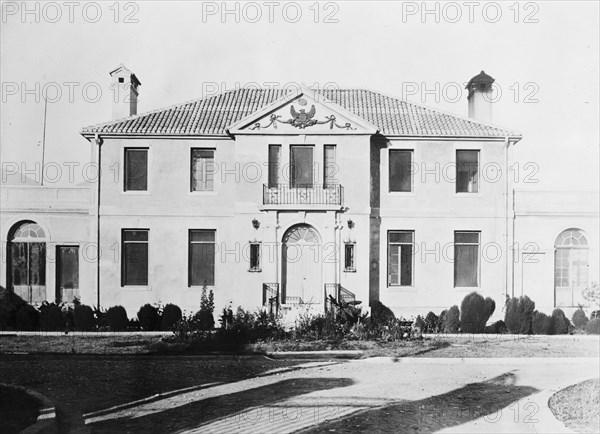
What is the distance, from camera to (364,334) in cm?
1502

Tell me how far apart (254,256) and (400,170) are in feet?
17.6

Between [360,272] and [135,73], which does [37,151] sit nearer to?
[135,73]

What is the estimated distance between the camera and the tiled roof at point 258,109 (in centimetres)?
1792

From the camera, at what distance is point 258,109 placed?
18.2m

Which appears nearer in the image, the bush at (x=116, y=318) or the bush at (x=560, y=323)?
the bush at (x=560, y=323)

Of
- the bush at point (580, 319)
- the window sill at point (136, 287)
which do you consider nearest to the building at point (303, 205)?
the window sill at point (136, 287)

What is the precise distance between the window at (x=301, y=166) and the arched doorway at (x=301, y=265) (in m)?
1.39

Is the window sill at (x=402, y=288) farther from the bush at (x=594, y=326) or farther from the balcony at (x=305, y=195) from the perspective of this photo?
the bush at (x=594, y=326)

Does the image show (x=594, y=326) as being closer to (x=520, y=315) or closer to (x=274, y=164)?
(x=520, y=315)

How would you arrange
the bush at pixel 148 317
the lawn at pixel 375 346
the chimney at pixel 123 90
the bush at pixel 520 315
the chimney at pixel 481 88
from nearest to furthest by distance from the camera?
the chimney at pixel 481 88 → the chimney at pixel 123 90 → the lawn at pixel 375 346 → the bush at pixel 520 315 → the bush at pixel 148 317

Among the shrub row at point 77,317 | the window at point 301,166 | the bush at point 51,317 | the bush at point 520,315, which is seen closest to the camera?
the shrub row at point 77,317

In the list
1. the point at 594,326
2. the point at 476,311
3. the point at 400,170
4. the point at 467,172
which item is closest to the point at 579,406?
the point at 594,326

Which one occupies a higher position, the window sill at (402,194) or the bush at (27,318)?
the window sill at (402,194)

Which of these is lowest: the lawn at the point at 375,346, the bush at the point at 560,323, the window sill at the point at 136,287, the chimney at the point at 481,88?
the lawn at the point at 375,346
